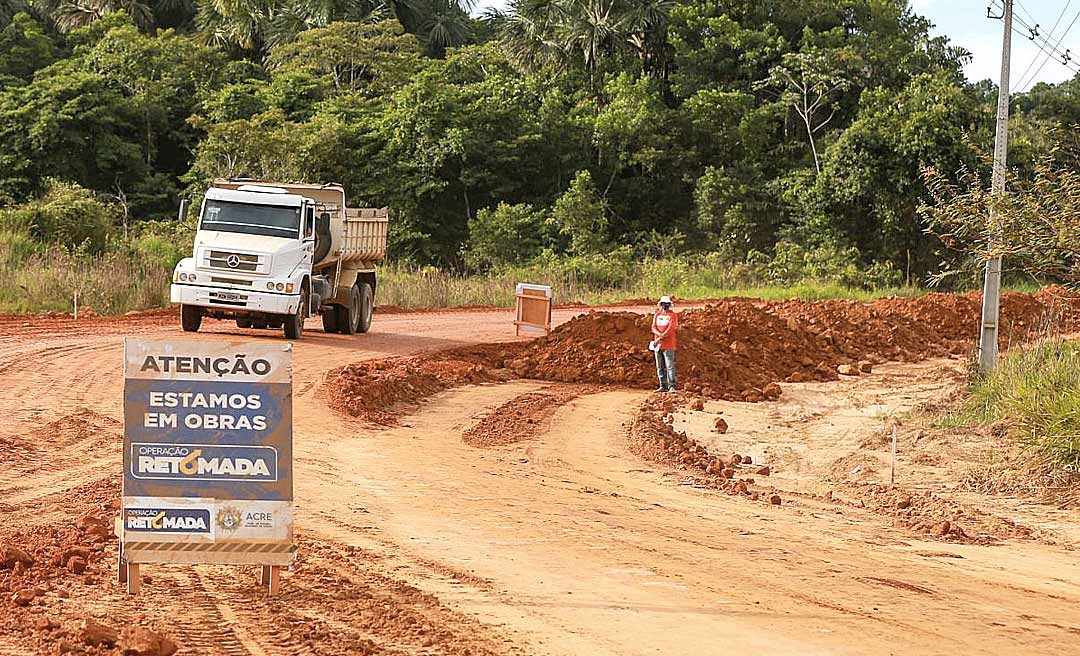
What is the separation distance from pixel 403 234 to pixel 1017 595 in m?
36.6

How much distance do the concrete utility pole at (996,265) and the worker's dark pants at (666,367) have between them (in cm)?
468

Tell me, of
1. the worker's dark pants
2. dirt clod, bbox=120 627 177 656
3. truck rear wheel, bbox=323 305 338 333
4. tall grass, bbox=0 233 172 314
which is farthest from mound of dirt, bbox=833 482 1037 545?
tall grass, bbox=0 233 172 314

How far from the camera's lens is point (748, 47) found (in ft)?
157

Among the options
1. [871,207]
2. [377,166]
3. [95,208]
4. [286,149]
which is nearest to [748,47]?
[871,207]

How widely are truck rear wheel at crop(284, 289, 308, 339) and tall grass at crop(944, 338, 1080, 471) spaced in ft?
34.4

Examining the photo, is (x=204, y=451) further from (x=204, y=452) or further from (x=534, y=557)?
(x=534, y=557)

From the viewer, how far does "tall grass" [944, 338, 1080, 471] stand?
13906mm

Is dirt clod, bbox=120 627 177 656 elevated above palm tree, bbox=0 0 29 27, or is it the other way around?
palm tree, bbox=0 0 29 27

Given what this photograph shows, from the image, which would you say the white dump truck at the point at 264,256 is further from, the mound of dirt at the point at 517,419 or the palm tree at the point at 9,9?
the palm tree at the point at 9,9

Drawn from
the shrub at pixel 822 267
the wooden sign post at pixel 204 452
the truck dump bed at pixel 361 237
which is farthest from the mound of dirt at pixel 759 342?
the wooden sign post at pixel 204 452

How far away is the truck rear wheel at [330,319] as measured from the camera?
934 inches

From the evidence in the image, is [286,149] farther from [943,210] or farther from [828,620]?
[828,620]

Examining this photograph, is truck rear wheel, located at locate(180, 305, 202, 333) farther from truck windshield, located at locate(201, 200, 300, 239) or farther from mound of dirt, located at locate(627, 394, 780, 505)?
mound of dirt, located at locate(627, 394, 780, 505)

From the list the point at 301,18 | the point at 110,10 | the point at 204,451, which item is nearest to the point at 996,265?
the point at 204,451
